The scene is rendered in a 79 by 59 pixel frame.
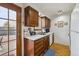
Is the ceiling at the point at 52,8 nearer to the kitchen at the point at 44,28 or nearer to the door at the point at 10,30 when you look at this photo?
the kitchen at the point at 44,28

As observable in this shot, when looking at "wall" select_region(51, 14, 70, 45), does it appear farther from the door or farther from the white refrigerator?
the door

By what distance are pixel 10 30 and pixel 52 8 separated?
0.52 meters

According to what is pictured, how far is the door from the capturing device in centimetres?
93

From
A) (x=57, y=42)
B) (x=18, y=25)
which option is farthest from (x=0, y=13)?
(x=57, y=42)

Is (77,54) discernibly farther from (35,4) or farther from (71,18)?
(35,4)

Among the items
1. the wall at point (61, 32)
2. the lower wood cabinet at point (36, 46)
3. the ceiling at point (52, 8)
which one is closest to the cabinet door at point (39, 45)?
the lower wood cabinet at point (36, 46)

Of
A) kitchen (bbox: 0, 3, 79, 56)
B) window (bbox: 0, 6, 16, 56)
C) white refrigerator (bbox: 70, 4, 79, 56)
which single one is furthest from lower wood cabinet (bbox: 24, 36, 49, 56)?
white refrigerator (bbox: 70, 4, 79, 56)

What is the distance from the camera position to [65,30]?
1063mm

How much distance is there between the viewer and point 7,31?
0.95 meters

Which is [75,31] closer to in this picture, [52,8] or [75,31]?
[75,31]

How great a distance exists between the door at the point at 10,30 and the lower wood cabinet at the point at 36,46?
0.09 m

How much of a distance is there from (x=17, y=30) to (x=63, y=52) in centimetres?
58

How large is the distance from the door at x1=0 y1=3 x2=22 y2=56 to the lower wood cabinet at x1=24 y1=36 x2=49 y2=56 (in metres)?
0.09

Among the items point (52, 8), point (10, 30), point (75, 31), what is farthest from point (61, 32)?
point (10, 30)
